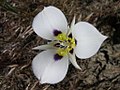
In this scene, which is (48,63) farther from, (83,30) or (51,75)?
(83,30)

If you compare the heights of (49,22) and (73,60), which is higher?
(49,22)

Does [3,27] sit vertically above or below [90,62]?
above

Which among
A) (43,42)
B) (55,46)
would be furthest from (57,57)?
(43,42)

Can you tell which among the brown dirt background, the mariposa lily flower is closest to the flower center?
the mariposa lily flower

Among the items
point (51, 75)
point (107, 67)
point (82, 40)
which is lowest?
point (107, 67)

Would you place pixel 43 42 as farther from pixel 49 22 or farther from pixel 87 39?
pixel 87 39

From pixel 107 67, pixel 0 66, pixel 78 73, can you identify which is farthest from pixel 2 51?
pixel 107 67

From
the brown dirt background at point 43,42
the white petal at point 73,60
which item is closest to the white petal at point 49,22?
the white petal at point 73,60

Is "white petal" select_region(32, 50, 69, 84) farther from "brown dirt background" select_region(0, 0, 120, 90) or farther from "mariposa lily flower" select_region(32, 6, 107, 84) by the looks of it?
"brown dirt background" select_region(0, 0, 120, 90)
